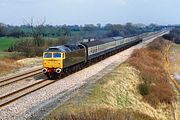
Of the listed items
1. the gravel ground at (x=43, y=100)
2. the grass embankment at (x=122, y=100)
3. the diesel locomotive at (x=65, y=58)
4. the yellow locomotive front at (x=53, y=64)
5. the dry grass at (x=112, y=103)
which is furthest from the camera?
the diesel locomotive at (x=65, y=58)

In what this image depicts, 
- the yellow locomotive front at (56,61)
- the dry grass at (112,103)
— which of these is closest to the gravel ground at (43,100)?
the dry grass at (112,103)

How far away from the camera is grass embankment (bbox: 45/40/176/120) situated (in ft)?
51.5

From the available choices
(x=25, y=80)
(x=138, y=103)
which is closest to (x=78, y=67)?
(x=25, y=80)

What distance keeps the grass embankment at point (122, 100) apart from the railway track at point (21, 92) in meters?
3.25

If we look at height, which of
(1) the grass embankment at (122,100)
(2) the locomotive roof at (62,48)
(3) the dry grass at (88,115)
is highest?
(2) the locomotive roof at (62,48)

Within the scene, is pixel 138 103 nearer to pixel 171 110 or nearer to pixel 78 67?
pixel 171 110

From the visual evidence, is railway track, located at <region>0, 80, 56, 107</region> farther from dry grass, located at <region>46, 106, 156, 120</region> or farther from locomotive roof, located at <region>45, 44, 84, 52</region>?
dry grass, located at <region>46, 106, 156, 120</region>

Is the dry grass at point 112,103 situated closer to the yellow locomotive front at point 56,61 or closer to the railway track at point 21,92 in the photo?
the railway track at point 21,92

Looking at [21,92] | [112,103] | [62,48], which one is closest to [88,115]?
[112,103]

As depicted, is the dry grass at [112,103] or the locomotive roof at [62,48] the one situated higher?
the locomotive roof at [62,48]

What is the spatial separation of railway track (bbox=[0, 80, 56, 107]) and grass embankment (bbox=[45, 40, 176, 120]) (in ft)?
10.7

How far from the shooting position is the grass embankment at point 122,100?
15688 mm

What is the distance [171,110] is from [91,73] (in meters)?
7.86

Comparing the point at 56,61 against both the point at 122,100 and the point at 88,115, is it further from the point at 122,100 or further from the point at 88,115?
the point at 88,115
